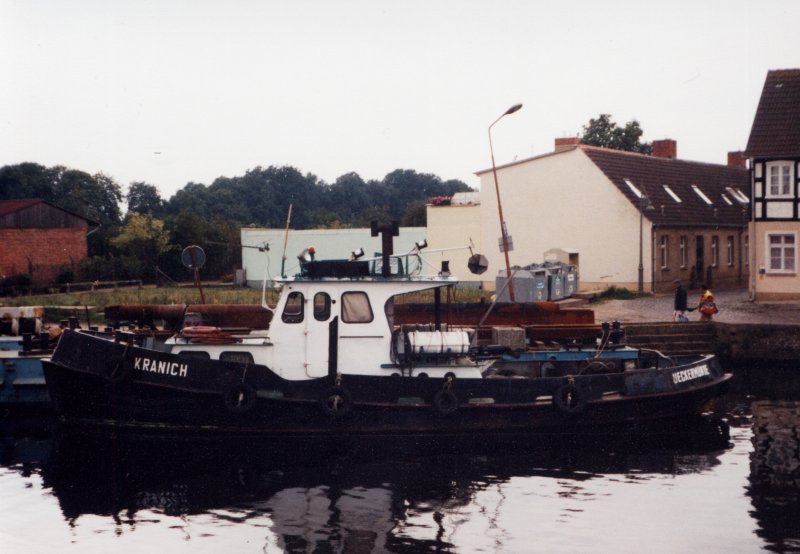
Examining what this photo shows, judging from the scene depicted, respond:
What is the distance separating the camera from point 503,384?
1532cm

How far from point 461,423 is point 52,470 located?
20.0 feet

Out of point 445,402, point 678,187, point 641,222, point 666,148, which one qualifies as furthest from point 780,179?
point 445,402

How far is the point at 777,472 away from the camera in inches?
551

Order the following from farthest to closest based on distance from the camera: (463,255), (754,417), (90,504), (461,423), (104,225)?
(104,225) < (463,255) < (754,417) < (461,423) < (90,504)

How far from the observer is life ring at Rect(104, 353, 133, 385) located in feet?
47.6

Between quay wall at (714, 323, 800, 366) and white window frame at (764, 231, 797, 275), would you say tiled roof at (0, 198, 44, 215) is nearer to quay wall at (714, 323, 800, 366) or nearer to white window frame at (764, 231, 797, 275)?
white window frame at (764, 231, 797, 275)

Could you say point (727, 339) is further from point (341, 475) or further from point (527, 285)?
point (341, 475)

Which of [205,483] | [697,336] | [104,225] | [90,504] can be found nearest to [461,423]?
[205,483]

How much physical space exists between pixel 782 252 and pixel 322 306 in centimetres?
1999

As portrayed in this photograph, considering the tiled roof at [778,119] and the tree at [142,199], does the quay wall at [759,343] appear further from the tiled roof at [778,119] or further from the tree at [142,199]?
the tree at [142,199]

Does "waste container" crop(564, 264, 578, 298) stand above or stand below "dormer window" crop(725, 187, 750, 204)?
below

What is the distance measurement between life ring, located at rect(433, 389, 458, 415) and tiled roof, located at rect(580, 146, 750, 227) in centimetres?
2178

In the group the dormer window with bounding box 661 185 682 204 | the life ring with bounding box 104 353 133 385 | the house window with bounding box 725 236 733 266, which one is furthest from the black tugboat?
the house window with bounding box 725 236 733 266

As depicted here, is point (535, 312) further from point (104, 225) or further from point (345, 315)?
point (104, 225)
